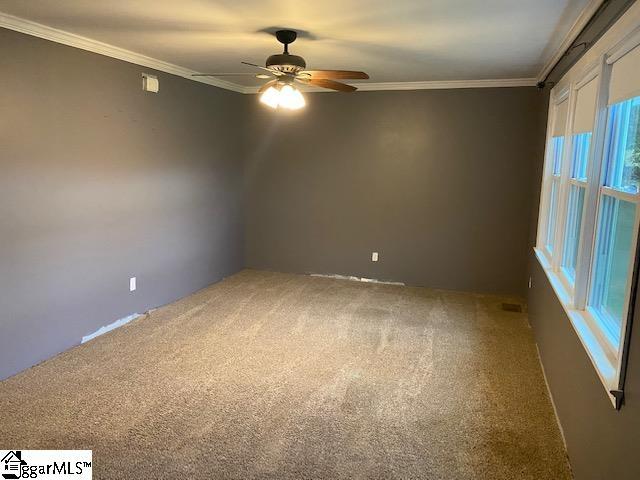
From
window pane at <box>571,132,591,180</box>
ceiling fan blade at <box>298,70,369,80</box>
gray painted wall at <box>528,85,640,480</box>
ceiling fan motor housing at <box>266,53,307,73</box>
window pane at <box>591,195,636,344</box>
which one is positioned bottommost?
gray painted wall at <box>528,85,640,480</box>

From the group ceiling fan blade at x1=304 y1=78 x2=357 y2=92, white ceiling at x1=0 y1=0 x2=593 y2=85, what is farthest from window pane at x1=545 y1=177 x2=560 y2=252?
ceiling fan blade at x1=304 y1=78 x2=357 y2=92

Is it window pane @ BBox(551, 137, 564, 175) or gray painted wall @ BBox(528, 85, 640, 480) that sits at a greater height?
window pane @ BBox(551, 137, 564, 175)

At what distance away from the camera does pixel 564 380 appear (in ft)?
8.34

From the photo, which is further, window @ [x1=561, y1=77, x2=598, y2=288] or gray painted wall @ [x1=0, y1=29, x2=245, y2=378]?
gray painted wall @ [x1=0, y1=29, x2=245, y2=378]

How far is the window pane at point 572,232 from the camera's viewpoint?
2969 millimetres

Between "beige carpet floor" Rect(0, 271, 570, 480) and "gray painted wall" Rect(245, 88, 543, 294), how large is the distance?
1.05 meters

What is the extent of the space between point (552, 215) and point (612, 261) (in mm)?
1776

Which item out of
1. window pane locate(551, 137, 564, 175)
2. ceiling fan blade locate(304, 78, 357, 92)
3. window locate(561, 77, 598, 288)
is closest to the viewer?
window locate(561, 77, 598, 288)

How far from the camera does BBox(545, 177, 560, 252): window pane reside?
3.77 m

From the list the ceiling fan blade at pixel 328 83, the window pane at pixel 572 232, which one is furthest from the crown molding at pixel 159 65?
the window pane at pixel 572 232

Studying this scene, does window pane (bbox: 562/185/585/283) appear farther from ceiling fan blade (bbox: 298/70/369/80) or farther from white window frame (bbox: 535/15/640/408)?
ceiling fan blade (bbox: 298/70/369/80)

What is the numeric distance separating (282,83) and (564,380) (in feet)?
8.11

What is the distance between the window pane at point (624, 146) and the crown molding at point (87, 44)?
11.1 ft

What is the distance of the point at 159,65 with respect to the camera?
418 cm
